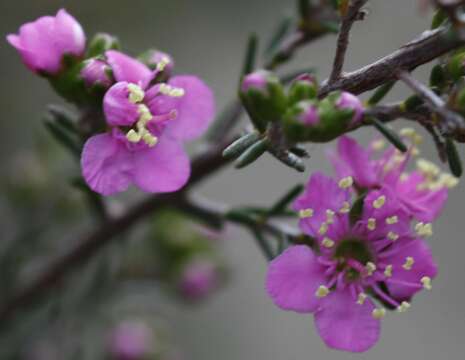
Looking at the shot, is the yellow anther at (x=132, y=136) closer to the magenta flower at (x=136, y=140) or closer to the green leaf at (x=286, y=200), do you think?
the magenta flower at (x=136, y=140)

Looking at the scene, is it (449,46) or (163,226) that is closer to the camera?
(449,46)

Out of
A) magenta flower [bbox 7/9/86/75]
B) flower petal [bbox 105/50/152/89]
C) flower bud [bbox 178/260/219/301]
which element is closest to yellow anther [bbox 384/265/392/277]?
flower petal [bbox 105/50/152/89]

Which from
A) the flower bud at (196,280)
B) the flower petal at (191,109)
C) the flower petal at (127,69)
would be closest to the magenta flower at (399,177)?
the flower petal at (191,109)

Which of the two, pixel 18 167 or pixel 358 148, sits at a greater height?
pixel 358 148

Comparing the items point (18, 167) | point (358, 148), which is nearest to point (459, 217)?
point (18, 167)

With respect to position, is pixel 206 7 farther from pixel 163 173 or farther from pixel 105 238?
pixel 163 173

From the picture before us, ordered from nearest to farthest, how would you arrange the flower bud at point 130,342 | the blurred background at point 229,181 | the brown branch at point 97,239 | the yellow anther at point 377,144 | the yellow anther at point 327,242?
the yellow anther at point 327,242 → the yellow anther at point 377,144 → the brown branch at point 97,239 → the flower bud at point 130,342 → the blurred background at point 229,181

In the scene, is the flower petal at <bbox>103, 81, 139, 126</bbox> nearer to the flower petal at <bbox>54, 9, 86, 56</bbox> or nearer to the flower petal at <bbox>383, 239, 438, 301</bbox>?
the flower petal at <bbox>54, 9, 86, 56</bbox>
